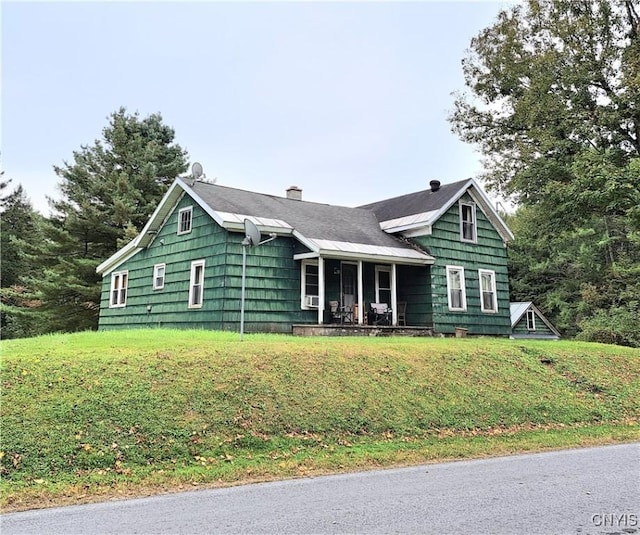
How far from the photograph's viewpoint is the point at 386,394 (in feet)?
30.2

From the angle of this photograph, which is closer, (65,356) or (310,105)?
(65,356)

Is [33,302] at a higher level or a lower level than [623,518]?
higher

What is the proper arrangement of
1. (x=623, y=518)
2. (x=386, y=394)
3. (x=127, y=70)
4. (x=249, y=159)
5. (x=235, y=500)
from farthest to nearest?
(x=249, y=159)
(x=127, y=70)
(x=386, y=394)
(x=235, y=500)
(x=623, y=518)

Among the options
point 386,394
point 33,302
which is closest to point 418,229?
point 386,394

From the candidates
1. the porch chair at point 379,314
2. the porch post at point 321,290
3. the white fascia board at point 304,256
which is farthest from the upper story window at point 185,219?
the porch chair at point 379,314

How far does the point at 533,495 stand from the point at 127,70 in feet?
50.2

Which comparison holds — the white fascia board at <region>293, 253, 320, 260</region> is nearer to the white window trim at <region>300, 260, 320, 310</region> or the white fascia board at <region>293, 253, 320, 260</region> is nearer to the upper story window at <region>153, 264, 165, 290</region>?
the white window trim at <region>300, 260, 320, 310</region>

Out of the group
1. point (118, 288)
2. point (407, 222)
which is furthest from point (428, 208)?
point (118, 288)

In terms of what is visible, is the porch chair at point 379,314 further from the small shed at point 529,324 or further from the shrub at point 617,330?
the small shed at point 529,324

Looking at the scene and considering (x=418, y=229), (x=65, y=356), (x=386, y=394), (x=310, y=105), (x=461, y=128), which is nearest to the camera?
(x=65, y=356)

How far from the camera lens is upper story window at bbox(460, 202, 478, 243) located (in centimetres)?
1912

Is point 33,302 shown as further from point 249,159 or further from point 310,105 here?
point 310,105

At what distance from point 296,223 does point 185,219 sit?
3.54 metres

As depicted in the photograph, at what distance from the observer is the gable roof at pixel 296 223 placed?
15.4m
